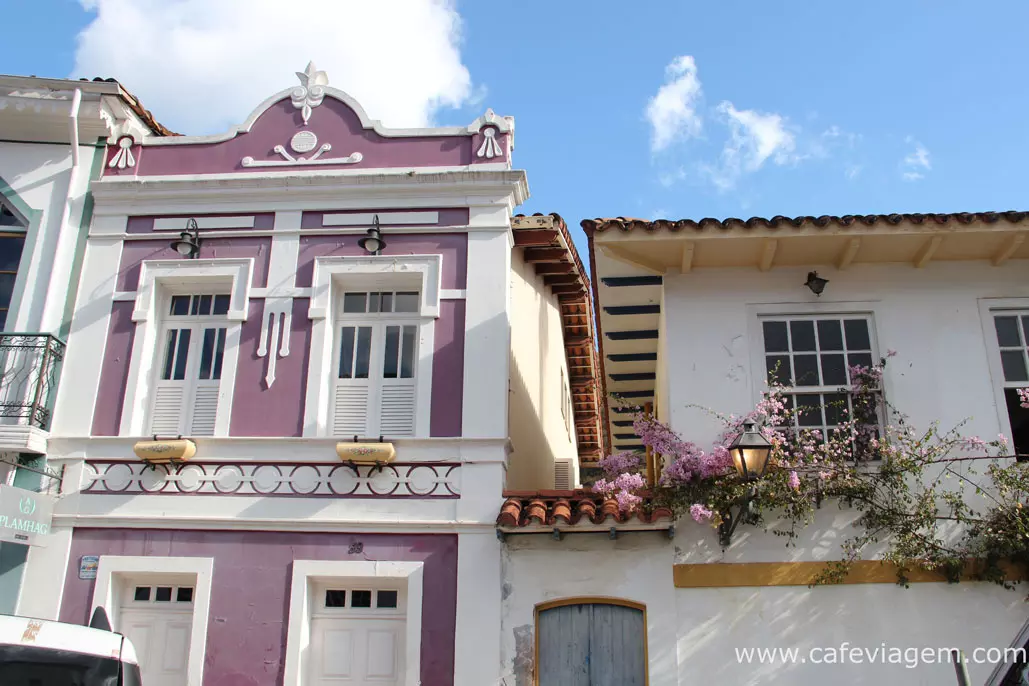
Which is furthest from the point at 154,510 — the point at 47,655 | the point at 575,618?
the point at 575,618

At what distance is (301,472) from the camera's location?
384 inches

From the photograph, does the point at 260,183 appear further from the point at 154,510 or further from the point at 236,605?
the point at 236,605

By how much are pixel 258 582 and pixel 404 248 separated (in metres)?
3.94

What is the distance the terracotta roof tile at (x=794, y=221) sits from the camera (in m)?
9.22

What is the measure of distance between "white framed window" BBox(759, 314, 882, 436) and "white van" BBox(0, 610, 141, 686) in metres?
6.41

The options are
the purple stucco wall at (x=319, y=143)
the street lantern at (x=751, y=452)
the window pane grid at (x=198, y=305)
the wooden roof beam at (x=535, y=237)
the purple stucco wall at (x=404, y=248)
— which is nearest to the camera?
the street lantern at (x=751, y=452)

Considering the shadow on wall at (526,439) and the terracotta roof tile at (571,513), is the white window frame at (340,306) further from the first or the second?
the terracotta roof tile at (571,513)

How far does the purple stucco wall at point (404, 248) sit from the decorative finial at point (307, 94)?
1.68m

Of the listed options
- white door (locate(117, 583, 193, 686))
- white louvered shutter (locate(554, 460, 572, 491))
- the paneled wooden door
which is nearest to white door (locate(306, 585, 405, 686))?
white door (locate(117, 583, 193, 686))

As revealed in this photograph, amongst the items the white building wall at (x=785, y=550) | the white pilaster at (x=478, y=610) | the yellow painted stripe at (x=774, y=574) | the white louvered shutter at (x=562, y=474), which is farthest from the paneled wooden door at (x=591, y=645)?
the white louvered shutter at (x=562, y=474)

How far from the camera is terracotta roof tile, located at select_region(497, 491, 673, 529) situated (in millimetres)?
8891

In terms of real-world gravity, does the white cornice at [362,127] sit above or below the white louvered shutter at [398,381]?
above

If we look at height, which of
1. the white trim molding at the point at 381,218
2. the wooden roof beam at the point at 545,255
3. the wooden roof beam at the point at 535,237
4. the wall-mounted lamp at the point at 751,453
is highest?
the wooden roof beam at the point at 545,255

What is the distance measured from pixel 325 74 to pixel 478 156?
2.35 meters
